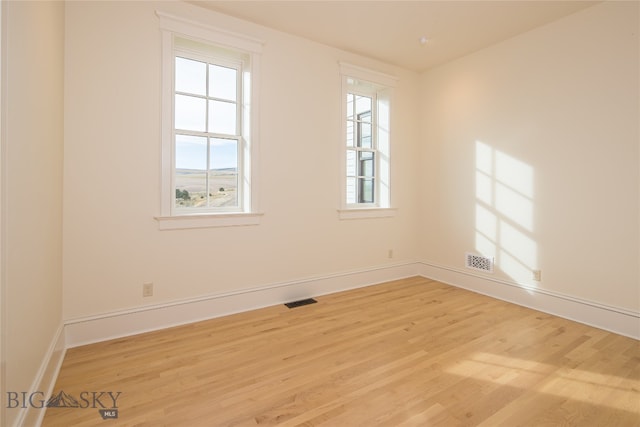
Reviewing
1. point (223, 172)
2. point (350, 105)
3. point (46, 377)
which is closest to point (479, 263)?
point (350, 105)

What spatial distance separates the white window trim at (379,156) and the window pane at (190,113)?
5.17ft

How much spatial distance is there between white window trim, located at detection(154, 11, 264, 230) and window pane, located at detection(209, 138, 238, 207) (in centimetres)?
11

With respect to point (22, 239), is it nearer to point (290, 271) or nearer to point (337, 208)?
point (290, 271)

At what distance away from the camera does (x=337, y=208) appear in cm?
381

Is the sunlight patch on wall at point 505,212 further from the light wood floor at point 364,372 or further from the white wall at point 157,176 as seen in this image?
the white wall at point 157,176

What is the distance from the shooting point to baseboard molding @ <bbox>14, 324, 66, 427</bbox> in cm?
144

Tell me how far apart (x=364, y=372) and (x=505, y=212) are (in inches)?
101

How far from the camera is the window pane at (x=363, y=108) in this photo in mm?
4225

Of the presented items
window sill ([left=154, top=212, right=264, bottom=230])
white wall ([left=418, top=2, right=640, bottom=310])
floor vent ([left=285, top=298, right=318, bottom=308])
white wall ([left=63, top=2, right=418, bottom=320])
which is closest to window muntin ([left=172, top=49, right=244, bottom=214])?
window sill ([left=154, top=212, right=264, bottom=230])

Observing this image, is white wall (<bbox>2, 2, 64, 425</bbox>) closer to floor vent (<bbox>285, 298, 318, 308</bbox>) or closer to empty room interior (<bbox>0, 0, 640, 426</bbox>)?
empty room interior (<bbox>0, 0, 640, 426</bbox>)

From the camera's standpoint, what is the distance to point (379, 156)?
4.35m

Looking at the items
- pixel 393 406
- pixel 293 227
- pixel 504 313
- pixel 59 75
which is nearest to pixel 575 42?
pixel 504 313

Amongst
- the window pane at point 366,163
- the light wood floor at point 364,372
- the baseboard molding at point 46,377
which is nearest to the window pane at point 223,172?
the light wood floor at point 364,372

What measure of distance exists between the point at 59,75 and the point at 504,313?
14.0 ft
